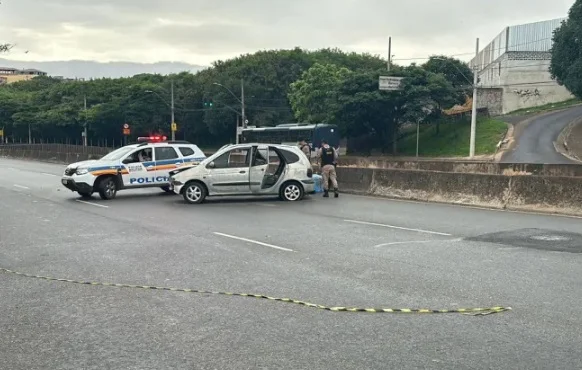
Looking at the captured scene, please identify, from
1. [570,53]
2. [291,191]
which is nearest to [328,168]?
[291,191]

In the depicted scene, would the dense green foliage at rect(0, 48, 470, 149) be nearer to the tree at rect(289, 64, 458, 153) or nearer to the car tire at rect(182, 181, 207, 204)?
the tree at rect(289, 64, 458, 153)

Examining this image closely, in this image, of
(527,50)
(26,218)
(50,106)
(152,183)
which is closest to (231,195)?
(152,183)

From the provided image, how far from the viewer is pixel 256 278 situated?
7.98 metres

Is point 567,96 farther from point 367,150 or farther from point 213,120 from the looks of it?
point 213,120

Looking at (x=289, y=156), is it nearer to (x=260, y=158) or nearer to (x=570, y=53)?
(x=260, y=158)

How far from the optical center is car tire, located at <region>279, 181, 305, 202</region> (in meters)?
18.8

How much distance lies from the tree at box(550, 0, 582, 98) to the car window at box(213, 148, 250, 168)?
152ft

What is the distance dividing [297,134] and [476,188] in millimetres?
39938

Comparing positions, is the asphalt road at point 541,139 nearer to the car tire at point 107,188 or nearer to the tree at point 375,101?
the tree at point 375,101

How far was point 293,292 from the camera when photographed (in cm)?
718

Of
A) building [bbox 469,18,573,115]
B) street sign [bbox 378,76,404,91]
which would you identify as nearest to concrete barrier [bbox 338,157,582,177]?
street sign [bbox 378,76,404,91]

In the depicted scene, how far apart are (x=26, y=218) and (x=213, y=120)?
224 feet

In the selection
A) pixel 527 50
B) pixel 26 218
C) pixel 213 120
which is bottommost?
pixel 26 218

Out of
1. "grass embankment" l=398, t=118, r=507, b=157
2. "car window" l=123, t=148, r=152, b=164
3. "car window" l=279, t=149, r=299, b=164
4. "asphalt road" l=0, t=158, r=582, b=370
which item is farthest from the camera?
"grass embankment" l=398, t=118, r=507, b=157
